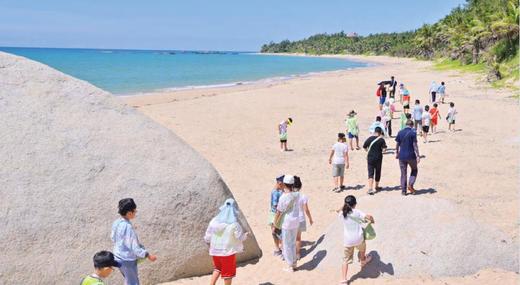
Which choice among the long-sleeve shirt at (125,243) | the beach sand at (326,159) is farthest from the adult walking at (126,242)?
the beach sand at (326,159)

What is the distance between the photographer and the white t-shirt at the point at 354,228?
7000 mm

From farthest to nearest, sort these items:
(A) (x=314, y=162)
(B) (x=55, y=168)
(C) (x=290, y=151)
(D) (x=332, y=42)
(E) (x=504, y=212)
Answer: (D) (x=332, y=42) → (C) (x=290, y=151) → (A) (x=314, y=162) → (E) (x=504, y=212) → (B) (x=55, y=168)

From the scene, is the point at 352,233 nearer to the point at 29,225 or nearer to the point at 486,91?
the point at 29,225

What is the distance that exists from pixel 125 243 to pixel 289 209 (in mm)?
2834

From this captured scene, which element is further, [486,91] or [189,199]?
[486,91]

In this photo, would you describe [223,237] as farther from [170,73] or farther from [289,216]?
[170,73]

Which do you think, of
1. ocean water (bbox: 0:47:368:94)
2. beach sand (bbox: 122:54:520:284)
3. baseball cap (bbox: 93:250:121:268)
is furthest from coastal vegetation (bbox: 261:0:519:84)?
baseball cap (bbox: 93:250:121:268)

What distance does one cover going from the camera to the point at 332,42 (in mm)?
187000

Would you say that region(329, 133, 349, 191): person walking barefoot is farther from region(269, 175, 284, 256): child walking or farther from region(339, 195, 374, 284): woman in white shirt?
region(339, 195, 374, 284): woman in white shirt

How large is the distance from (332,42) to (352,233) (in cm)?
18667

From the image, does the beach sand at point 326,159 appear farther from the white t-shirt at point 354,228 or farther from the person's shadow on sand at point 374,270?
the white t-shirt at point 354,228

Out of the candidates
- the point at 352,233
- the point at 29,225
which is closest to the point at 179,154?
the point at 29,225

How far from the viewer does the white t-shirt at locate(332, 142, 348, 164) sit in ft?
39.4

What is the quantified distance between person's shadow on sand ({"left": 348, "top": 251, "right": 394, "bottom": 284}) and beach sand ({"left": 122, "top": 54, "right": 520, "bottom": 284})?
4 centimetres
